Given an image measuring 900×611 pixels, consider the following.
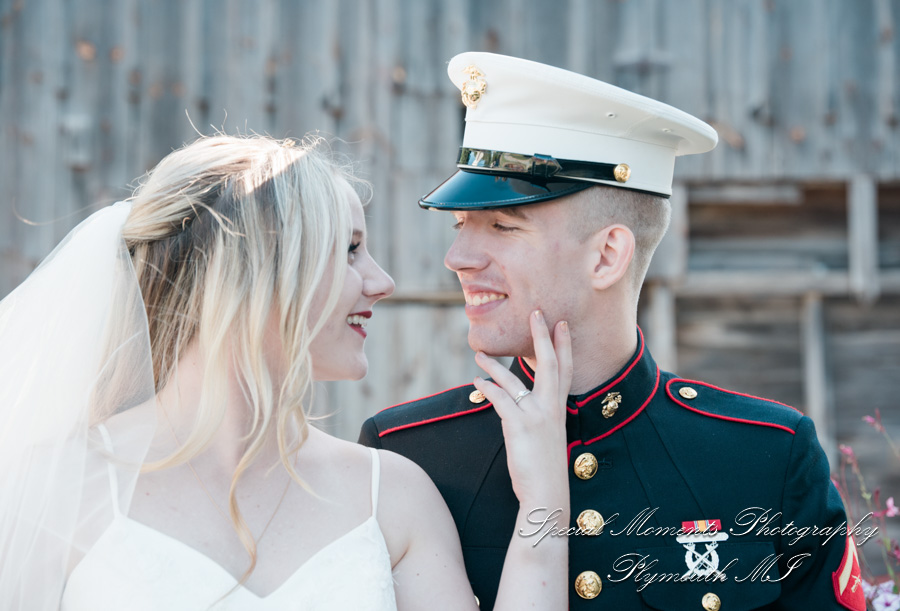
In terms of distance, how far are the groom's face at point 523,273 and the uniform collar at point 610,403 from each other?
174 mm

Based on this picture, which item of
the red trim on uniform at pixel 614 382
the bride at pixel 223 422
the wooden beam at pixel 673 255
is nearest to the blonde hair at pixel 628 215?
the red trim on uniform at pixel 614 382

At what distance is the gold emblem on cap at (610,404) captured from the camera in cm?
220

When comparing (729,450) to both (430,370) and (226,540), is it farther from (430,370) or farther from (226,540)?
(430,370)

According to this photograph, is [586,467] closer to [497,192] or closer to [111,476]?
[497,192]

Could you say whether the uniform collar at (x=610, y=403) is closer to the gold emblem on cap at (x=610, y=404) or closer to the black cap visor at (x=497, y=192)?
the gold emblem on cap at (x=610, y=404)

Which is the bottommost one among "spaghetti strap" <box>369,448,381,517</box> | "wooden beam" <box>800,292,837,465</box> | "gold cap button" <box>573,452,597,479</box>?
"wooden beam" <box>800,292,837,465</box>

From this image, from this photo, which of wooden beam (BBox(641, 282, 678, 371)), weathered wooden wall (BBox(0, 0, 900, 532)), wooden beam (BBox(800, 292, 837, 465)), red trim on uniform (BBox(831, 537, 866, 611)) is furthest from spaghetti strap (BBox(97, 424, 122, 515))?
wooden beam (BBox(800, 292, 837, 465))

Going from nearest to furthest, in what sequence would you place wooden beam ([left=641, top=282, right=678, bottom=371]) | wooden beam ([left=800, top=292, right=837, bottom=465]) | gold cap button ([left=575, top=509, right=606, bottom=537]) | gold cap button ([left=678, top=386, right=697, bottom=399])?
gold cap button ([left=575, top=509, right=606, bottom=537])
gold cap button ([left=678, top=386, right=697, bottom=399])
wooden beam ([left=641, top=282, right=678, bottom=371])
wooden beam ([left=800, top=292, right=837, bottom=465])

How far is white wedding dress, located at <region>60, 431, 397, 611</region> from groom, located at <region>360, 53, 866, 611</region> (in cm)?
33

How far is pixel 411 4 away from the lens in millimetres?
5141

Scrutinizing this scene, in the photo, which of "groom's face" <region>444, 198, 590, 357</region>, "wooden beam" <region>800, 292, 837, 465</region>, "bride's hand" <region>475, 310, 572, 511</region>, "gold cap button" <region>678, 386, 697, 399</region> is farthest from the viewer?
"wooden beam" <region>800, 292, 837, 465</region>

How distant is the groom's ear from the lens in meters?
2.21

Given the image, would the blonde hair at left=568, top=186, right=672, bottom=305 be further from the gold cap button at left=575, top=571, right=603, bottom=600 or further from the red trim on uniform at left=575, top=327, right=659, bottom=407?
the gold cap button at left=575, top=571, right=603, bottom=600

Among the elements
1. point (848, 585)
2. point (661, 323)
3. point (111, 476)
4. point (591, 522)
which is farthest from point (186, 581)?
point (661, 323)
